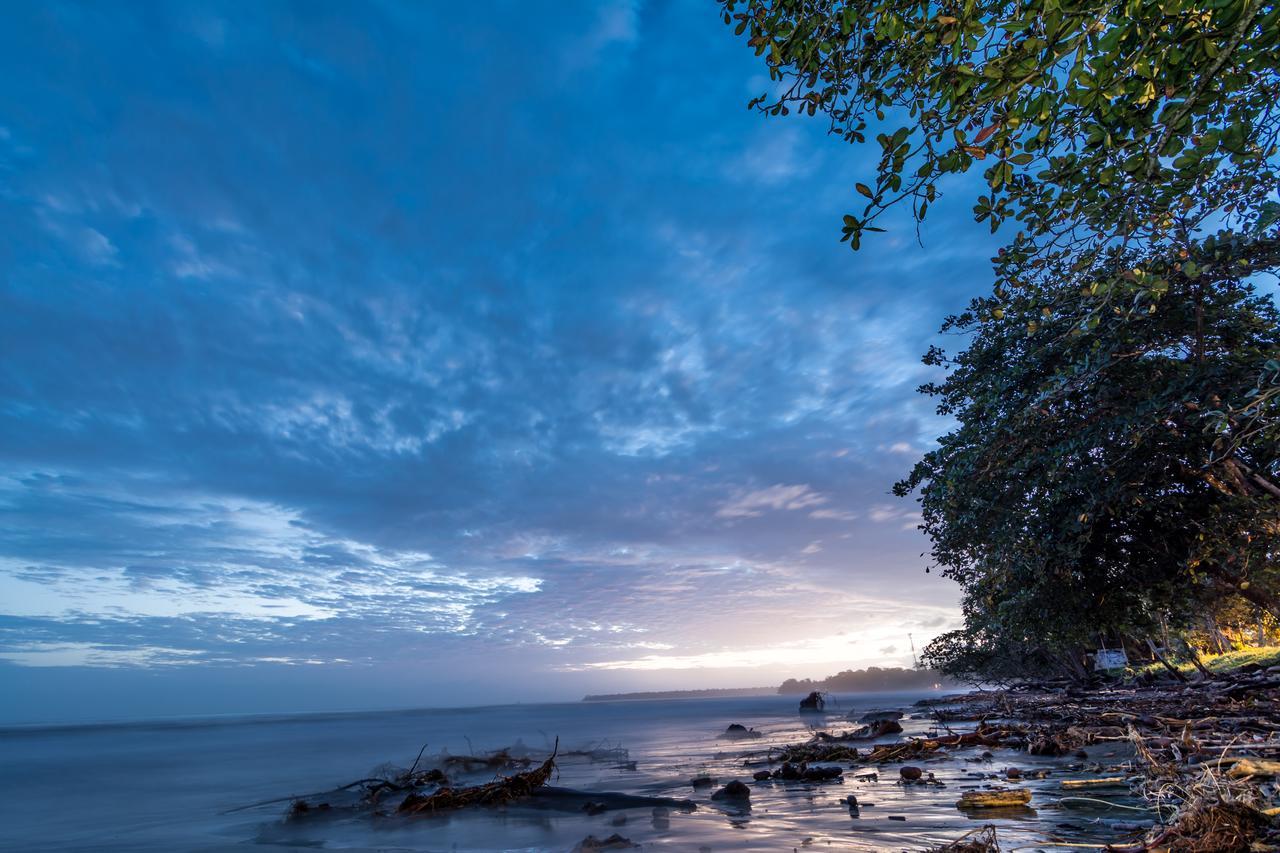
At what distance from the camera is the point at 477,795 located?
1476cm

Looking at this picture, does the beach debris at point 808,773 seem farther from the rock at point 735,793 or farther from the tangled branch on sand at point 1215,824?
the tangled branch on sand at point 1215,824

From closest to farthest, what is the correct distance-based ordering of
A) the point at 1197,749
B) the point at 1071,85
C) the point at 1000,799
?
the point at 1071,85
the point at 1197,749
the point at 1000,799

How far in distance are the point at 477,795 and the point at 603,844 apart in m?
6.52

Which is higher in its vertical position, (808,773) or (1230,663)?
(1230,663)

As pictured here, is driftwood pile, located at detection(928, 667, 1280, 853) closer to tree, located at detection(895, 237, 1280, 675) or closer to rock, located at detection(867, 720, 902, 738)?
tree, located at detection(895, 237, 1280, 675)

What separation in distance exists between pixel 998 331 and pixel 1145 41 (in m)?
Result: 15.8

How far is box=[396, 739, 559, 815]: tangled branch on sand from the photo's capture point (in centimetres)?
1431

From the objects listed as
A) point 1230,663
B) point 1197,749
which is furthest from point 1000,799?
point 1230,663

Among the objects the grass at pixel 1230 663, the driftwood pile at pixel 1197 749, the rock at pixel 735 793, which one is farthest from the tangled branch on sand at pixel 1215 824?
the grass at pixel 1230 663

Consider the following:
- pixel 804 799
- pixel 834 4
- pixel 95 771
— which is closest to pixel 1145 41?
pixel 834 4

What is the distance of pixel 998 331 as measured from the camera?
17.5 metres

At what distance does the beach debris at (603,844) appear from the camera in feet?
31.0

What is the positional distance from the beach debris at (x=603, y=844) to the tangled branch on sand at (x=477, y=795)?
4.04 m

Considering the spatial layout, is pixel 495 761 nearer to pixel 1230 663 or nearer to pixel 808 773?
pixel 808 773
